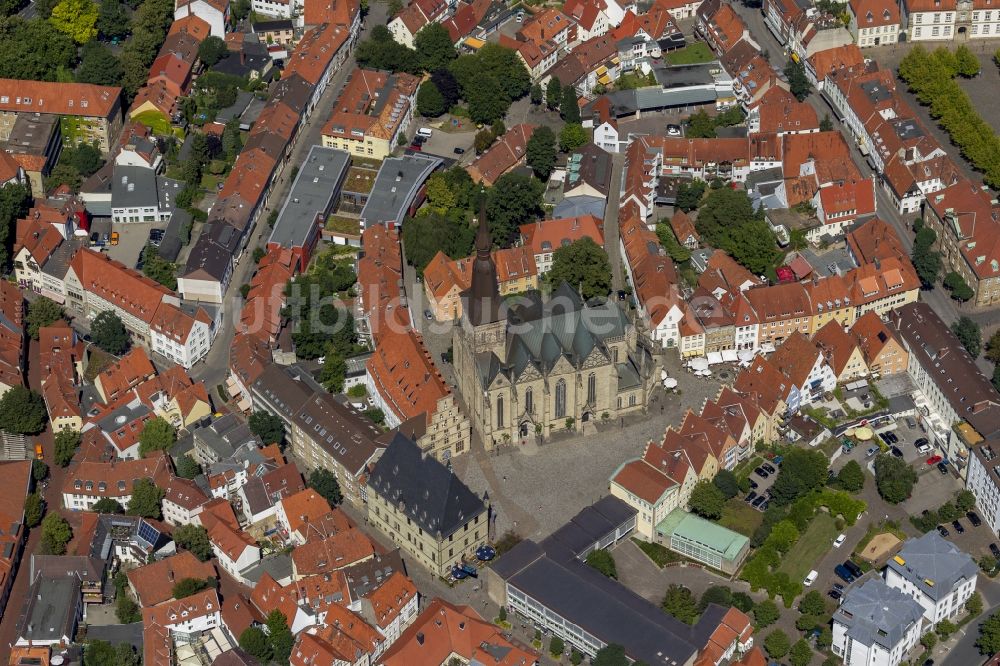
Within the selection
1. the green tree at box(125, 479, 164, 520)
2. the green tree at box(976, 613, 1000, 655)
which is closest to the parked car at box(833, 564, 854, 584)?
the green tree at box(976, 613, 1000, 655)

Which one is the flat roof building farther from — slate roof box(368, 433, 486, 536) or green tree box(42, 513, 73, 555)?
green tree box(42, 513, 73, 555)

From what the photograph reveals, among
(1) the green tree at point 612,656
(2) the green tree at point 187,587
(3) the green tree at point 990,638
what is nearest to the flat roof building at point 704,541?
(1) the green tree at point 612,656

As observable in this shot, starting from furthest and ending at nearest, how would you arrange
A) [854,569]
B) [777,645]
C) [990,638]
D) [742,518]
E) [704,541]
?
[742,518] → [704,541] → [854,569] → [990,638] → [777,645]

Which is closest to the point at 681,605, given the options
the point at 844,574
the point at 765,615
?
the point at 765,615

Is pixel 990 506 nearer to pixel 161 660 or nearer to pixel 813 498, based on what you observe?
pixel 813 498

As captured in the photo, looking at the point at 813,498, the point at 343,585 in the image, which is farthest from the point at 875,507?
the point at 343,585

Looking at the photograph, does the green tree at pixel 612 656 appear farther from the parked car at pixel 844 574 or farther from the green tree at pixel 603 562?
the parked car at pixel 844 574

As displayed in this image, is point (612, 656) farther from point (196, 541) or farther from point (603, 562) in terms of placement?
point (196, 541)
